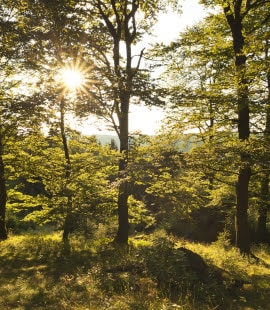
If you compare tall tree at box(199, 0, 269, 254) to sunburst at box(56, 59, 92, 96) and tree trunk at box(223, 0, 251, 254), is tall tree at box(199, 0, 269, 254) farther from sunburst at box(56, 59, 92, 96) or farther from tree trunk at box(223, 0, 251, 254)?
sunburst at box(56, 59, 92, 96)

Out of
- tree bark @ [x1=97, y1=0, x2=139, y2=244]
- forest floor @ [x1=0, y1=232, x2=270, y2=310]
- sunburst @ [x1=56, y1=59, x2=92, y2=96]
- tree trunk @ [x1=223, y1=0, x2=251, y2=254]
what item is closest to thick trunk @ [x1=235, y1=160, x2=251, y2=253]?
tree trunk @ [x1=223, y1=0, x2=251, y2=254]

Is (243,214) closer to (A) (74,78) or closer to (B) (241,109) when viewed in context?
(B) (241,109)

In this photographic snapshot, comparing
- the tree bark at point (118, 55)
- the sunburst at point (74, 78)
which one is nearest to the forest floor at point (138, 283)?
the tree bark at point (118, 55)

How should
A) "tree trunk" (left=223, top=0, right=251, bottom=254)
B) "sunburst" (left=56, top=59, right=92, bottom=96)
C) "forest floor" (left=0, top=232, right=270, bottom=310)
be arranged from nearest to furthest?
"forest floor" (left=0, top=232, right=270, bottom=310) < "tree trunk" (left=223, top=0, right=251, bottom=254) < "sunburst" (left=56, top=59, right=92, bottom=96)

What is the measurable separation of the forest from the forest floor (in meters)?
0.04

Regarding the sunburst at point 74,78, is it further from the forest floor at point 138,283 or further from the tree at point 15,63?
the forest floor at point 138,283

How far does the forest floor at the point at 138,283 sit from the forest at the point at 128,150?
0.14 feet

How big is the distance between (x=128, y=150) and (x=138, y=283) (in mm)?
6900

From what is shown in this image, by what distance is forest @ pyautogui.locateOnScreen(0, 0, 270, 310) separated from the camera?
8133 mm

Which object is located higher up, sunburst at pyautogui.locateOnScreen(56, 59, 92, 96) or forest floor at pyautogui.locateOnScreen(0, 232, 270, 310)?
sunburst at pyautogui.locateOnScreen(56, 59, 92, 96)

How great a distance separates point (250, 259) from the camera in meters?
12.1

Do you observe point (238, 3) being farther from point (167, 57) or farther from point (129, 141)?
point (129, 141)

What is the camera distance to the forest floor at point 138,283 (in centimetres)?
690

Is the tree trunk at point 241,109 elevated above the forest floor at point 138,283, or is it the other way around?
the tree trunk at point 241,109
